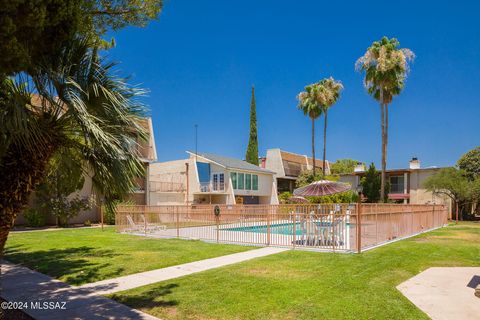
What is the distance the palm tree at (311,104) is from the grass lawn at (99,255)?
29572mm

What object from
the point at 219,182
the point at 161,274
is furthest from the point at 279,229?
the point at 219,182

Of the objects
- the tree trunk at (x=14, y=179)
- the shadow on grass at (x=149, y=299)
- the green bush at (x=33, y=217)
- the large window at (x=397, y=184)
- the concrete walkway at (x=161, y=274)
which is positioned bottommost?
the green bush at (x=33, y=217)

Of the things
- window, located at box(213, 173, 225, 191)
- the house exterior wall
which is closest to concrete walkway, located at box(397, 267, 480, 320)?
window, located at box(213, 173, 225, 191)

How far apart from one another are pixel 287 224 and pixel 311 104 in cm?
2977

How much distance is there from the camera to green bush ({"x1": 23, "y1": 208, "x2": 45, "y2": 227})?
2330 cm

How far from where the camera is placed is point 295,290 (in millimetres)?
7008

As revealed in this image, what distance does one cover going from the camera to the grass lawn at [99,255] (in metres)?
9.07

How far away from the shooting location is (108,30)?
8125 millimetres

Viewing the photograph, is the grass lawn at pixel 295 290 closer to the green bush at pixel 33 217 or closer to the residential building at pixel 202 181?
the green bush at pixel 33 217

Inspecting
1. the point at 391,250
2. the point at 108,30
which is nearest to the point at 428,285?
the point at 391,250

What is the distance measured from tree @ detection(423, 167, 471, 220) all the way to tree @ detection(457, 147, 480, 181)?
7.32 m

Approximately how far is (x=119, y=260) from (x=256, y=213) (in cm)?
579

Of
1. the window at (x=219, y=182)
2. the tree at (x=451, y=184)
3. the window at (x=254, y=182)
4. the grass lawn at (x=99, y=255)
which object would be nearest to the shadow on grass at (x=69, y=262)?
the grass lawn at (x=99, y=255)

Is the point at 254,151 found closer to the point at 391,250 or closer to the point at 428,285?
the point at 391,250
